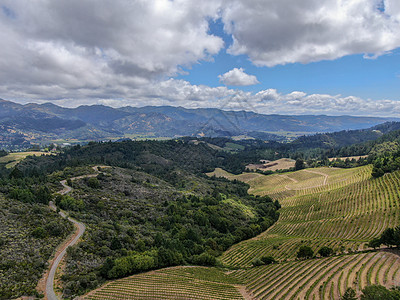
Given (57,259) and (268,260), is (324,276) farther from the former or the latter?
(57,259)

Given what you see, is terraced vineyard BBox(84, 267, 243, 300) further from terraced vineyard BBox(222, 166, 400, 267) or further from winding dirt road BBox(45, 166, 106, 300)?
terraced vineyard BBox(222, 166, 400, 267)

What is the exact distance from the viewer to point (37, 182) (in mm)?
85688

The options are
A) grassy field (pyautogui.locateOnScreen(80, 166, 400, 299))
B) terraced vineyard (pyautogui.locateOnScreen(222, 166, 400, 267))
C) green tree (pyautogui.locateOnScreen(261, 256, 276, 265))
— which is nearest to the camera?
grassy field (pyautogui.locateOnScreen(80, 166, 400, 299))

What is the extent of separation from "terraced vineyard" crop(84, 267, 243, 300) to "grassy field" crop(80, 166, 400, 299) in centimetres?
24

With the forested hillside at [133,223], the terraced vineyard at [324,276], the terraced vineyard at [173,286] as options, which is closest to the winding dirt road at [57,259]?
the forested hillside at [133,223]

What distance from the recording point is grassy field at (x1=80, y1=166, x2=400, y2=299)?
40.2 metres

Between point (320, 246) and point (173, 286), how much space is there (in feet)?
144

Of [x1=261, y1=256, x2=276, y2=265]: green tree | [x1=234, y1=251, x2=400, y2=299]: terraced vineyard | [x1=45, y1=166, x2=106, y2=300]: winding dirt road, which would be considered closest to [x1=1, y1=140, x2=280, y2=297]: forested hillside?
[x1=45, y1=166, x2=106, y2=300]: winding dirt road

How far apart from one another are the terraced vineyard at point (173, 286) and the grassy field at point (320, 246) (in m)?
0.24

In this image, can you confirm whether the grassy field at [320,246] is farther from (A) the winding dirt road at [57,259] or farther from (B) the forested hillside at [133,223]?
(A) the winding dirt road at [57,259]

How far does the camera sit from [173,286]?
4116cm

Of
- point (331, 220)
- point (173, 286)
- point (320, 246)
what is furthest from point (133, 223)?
point (331, 220)

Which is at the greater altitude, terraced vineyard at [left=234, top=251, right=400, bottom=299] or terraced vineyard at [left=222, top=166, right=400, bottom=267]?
terraced vineyard at [left=234, top=251, right=400, bottom=299]

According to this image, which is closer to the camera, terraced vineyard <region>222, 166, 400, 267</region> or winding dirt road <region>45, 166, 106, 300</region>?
winding dirt road <region>45, 166, 106, 300</region>
